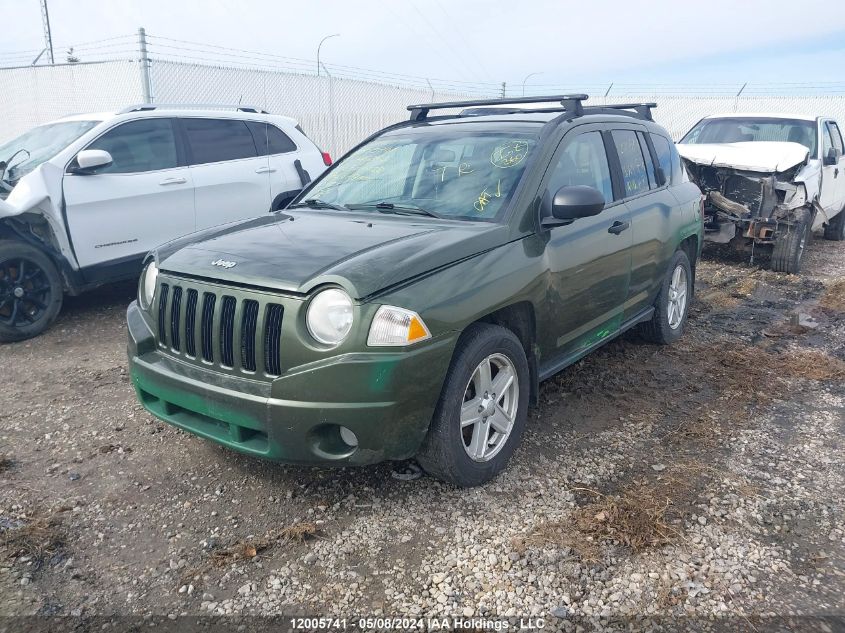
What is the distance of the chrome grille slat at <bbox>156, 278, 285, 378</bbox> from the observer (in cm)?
291

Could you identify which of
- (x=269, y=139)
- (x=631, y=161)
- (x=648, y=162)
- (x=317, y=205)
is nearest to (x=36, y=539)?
(x=317, y=205)

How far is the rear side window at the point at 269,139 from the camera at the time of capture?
722 cm

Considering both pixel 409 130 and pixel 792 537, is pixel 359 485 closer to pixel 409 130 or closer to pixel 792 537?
pixel 792 537

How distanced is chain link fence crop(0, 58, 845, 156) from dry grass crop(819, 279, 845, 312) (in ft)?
32.1

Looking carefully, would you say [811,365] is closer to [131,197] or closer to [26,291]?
[131,197]

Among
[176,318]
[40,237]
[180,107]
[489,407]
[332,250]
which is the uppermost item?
[180,107]

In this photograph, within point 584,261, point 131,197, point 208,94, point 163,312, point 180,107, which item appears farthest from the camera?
point 208,94

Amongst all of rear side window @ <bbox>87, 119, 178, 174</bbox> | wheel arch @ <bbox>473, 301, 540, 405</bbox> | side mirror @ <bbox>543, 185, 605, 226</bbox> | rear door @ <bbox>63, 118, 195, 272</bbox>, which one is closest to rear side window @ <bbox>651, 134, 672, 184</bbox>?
side mirror @ <bbox>543, 185, 605, 226</bbox>

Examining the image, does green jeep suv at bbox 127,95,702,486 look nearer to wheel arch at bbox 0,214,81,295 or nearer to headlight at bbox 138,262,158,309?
headlight at bbox 138,262,158,309

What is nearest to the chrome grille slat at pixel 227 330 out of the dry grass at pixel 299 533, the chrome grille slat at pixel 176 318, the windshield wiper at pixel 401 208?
the chrome grille slat at pixel 176 318

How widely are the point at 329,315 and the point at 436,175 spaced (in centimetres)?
151

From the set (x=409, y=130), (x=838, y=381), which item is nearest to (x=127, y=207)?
Result: (x=409, y=130)

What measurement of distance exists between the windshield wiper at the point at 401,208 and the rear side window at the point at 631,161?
1655mm

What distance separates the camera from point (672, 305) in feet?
18.4
